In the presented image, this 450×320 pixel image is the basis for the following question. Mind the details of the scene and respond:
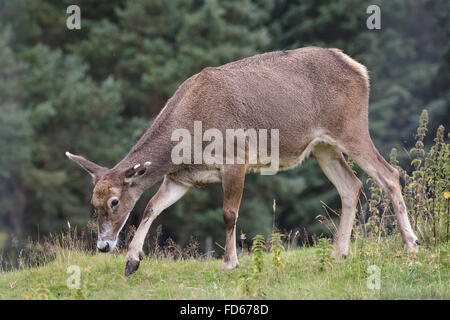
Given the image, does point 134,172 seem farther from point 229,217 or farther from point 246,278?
point 246,278

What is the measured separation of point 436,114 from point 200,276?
21941 mm

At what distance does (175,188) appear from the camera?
8.95 m

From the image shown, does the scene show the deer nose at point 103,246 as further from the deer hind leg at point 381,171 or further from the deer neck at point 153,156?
the deer hind leg at point 381,171

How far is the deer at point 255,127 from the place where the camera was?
8.41 meters

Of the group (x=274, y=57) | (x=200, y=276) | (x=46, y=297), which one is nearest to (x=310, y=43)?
(x=274, y=57)

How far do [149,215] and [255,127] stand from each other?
1.79m

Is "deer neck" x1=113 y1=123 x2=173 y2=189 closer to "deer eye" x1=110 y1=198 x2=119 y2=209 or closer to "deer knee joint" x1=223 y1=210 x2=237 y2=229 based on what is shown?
"deer eye" x1=110 y1=198 x2=119 y2=209

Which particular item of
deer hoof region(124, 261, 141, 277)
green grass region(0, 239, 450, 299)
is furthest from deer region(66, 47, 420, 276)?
green grass region(0, 239, 450, 299)

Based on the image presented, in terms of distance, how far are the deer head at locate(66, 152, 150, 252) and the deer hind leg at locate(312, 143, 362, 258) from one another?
2.68 metres

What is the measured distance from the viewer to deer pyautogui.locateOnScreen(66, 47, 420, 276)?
27.6 feet

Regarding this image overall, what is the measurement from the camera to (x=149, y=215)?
8688 millimetres

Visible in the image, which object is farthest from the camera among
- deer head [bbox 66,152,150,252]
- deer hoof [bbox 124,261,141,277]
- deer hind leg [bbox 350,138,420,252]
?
deer hind leg [bbox 350,138,420,252]

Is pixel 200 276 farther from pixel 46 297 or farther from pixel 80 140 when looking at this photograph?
pixel 80 140

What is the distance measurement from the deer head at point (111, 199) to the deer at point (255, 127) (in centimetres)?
1
